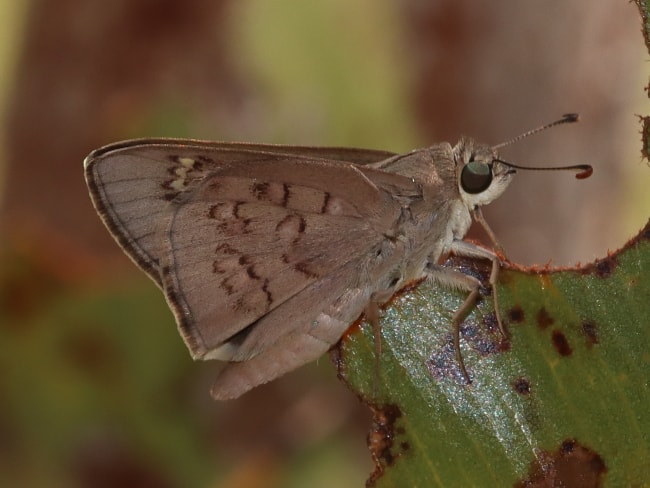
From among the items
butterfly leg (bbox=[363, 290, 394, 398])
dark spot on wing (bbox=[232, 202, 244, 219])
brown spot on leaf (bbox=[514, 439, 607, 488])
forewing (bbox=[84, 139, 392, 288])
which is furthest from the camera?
dark spot on wing (bbox=[232, 202, 244, 219])

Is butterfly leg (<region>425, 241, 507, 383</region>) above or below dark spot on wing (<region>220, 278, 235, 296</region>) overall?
below

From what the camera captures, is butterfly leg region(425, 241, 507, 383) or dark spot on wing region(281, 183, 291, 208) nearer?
butterfly leg region(425, 241, 507, 383)

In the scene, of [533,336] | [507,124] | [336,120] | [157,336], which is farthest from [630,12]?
[533,336]

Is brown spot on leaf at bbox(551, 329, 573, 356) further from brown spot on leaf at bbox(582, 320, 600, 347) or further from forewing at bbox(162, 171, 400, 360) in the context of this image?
forewing at bbox(162, 171, 400, 360)

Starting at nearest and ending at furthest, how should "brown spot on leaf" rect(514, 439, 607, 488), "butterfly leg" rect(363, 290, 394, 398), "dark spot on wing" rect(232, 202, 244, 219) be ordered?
"brown spot on leaf" rect(514, 439, 607, 488)
"butterfly leg" rect(363, 290, 394, 398)
"dark spot on wing" rect(232, 202, 244, 219)

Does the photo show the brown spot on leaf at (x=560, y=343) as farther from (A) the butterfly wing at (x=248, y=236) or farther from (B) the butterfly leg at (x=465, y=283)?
(A) the butterfly wing at (x=248, y=236)

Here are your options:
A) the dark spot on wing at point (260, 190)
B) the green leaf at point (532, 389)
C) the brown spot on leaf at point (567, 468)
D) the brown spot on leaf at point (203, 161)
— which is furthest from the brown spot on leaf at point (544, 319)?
the brown spot on leaf at point (203, 161)

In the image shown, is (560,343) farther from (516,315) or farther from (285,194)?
(285,194)

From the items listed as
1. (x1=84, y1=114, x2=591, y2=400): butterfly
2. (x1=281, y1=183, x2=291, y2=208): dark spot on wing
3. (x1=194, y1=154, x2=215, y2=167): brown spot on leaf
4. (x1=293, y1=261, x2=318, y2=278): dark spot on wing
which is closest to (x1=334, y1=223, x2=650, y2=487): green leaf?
(x1=84, y1=114, x2=591, y2=400): butterfly
